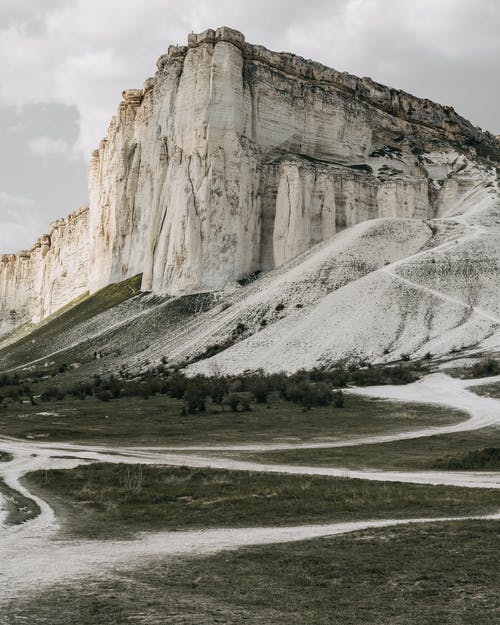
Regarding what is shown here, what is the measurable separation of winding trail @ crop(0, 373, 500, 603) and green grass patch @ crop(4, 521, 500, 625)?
666mm

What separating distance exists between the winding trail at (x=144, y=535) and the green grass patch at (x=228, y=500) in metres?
0.68

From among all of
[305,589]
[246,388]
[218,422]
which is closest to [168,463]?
[218,422]

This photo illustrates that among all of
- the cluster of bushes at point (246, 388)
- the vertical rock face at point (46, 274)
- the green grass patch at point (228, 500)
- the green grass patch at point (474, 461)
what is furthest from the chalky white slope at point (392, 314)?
the vertical rock face at point (46, 274)

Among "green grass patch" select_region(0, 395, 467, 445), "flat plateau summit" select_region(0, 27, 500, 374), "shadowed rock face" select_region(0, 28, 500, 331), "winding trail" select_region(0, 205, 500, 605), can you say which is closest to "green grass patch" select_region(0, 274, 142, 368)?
"flat plateau summit" select_region(0, 27, 500, 374)

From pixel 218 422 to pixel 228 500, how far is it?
18.2m

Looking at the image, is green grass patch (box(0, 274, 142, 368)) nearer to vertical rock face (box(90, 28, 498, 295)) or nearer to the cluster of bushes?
vertical rock face (box(90, 28, 498, 295))

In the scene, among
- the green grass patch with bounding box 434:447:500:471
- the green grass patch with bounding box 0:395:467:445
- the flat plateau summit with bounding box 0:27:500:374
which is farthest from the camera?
the flat plateau summit with bounding box 0:27:500:374

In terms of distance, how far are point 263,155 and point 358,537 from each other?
8416 centimetres

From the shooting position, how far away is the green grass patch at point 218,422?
97.6 feet

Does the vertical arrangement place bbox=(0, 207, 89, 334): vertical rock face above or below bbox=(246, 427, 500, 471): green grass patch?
above

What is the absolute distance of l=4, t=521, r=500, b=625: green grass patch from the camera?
7820 millimetres

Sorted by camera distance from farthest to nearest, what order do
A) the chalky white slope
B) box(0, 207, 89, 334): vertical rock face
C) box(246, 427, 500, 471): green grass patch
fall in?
box(0, 207, 89, 334): vertical rock face → the chalky white slope → box(246, 427, 500, 471): green grass patch

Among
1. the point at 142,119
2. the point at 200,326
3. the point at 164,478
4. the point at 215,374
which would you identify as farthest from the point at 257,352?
the point at 142,119

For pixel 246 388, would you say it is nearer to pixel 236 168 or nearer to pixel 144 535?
pixel 144 535
